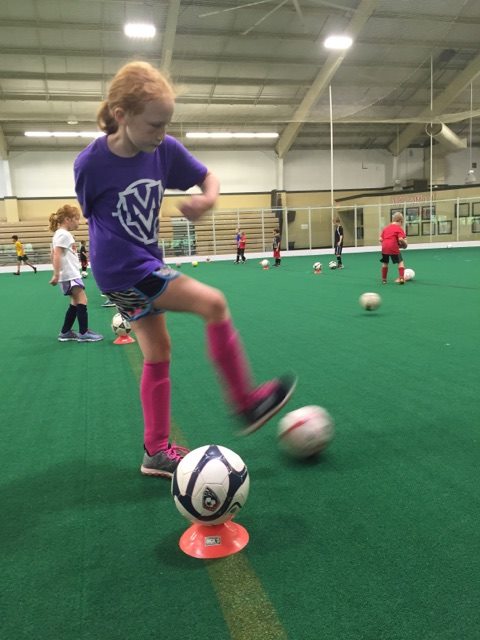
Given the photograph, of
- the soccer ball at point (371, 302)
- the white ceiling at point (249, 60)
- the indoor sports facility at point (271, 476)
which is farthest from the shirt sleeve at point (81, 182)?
the white ceiling at point (249, 60)

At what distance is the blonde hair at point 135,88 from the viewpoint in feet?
7.13

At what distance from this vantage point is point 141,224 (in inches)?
95.0

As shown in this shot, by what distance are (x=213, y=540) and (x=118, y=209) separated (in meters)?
1.53

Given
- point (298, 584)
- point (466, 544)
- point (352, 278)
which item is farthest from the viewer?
point (352, 278)

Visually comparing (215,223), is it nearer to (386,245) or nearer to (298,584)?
(386,245)

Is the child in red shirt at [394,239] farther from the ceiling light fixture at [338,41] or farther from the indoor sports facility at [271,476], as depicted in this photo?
the ceiling light fixture at [338,41]

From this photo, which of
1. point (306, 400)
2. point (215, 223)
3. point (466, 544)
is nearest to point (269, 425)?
point (306, 400)

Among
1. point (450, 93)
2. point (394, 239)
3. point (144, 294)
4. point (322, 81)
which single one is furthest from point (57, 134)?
point (144, 294)

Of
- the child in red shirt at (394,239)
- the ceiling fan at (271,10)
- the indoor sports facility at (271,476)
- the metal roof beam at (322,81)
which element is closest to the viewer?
the indoor sports facility at (271,476)

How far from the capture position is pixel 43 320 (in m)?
9.52

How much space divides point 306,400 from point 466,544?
6.57 feet

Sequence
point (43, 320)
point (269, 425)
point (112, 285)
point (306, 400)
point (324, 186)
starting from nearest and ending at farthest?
point (112, 285) < point (269, 425) < point (306, 400) < point (43, 320) < point (324, 186)

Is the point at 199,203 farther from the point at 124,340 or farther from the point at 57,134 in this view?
the point at 57,134

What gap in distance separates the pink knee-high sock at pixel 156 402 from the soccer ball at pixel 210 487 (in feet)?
1.95
